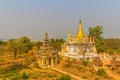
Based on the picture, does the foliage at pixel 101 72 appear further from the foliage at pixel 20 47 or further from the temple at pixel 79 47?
the foliage at pixel 20 47

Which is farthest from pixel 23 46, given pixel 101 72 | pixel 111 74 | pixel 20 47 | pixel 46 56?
pixel 111 74

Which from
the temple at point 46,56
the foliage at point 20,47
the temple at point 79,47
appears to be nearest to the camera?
the temple at point 46,56

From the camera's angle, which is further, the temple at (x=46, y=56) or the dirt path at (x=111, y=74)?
the temple at (x=46, y=56)

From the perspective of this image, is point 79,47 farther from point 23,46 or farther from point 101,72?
point 23,46

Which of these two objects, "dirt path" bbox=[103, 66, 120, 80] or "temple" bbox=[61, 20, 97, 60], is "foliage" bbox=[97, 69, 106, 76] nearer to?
"dirt path" bbox=[103, 66, 120, 80]

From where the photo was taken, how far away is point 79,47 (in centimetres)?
5166

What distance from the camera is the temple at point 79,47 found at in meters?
51.0

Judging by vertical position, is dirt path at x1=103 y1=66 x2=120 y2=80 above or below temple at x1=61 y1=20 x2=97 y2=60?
below

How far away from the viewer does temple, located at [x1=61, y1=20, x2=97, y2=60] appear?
51.0m

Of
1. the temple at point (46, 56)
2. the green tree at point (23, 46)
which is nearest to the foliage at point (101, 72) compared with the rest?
the temple at point (46, 56)

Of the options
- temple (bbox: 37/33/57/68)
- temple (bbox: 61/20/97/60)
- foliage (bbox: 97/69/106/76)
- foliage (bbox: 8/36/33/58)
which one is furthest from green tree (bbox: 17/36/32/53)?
foliage (bbox: 97/69/106/76)

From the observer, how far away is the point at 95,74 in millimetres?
43938

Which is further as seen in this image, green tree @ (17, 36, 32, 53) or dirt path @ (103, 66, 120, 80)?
green tree @ (17, 36, 32, 53)

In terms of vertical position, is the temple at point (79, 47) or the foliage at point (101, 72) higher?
the temple at point (79, 47)
